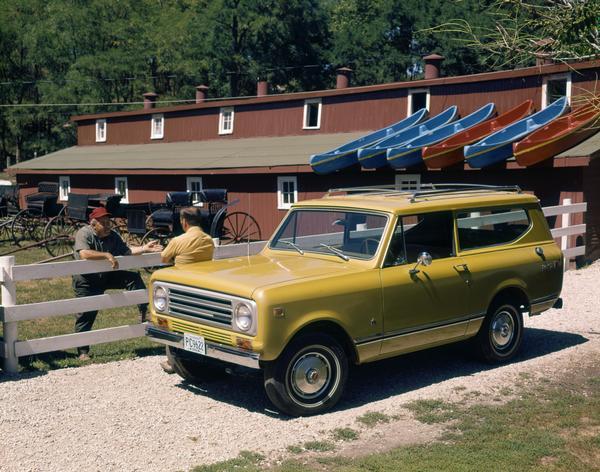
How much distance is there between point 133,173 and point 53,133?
1394 inches

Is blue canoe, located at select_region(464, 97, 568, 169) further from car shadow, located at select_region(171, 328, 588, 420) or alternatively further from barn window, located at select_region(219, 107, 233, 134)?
barn window, located at select_region(219, 107, 233, 134)

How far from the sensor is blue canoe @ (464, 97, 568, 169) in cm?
1983

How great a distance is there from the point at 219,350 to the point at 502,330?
3.56 meters

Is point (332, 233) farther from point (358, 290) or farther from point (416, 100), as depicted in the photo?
point (416, 100)

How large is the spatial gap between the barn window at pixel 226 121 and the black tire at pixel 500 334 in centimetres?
2600

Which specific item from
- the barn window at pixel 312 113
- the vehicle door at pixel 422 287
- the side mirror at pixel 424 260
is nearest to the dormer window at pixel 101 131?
the barn window at pixel 312 113

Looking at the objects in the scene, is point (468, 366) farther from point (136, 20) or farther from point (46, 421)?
point (136, 20)

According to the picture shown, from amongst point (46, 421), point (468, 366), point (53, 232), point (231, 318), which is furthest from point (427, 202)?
point (53, 232)

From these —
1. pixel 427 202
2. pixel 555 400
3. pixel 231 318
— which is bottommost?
pixel 555 400

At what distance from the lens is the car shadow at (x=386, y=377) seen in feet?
26.3

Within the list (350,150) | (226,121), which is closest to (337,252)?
(350,150)

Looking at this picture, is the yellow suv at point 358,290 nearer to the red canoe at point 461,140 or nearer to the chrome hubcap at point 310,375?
the chrome hubcap at point 310,375

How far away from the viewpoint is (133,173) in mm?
33062

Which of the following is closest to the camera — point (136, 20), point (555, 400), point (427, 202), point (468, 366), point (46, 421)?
point (46, 421)
